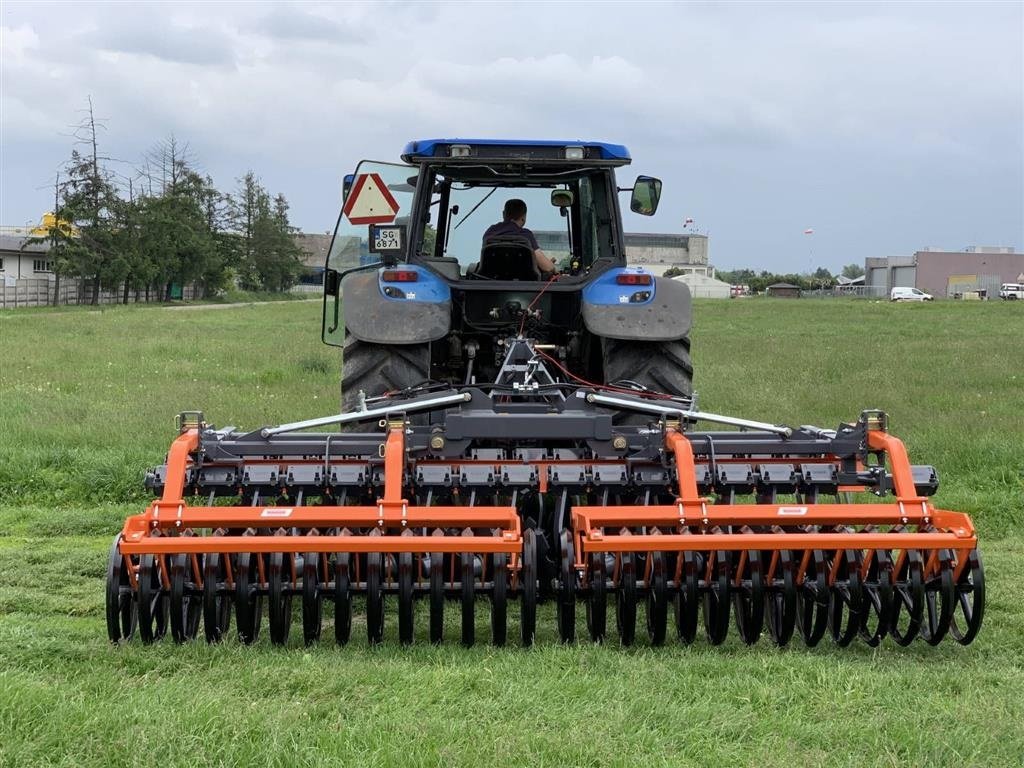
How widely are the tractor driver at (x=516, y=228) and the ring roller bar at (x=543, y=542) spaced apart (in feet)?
6.23

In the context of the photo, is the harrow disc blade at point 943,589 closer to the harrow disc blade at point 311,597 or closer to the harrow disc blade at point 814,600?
the harrow disc blade at point 814,600

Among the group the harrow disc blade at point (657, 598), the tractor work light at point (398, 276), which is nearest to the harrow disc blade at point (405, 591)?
the harrow disc blade at point (657, 598)

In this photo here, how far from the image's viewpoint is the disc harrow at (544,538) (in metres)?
4.09

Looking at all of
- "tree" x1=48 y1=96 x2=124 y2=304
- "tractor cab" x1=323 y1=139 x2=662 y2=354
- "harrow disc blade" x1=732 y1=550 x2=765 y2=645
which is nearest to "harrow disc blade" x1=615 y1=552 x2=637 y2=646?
"harrow disc blade" x1=732 y1=550 x2=765 y2=645

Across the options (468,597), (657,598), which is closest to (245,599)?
(468,597)

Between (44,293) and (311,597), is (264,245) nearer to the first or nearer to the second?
A: (44,293)

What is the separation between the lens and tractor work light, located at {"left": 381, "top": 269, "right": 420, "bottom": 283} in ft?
19.3

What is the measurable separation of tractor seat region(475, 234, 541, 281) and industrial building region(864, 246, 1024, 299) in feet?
262

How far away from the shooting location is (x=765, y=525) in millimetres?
4273

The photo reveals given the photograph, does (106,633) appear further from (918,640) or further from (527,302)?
(918,640)

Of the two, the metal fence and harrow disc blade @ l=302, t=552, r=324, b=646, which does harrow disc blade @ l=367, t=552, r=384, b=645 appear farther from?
the metal fence

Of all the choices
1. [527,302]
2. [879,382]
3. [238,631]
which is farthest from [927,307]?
[238,631]

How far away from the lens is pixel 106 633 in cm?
447

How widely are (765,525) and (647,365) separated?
67.8 inches
